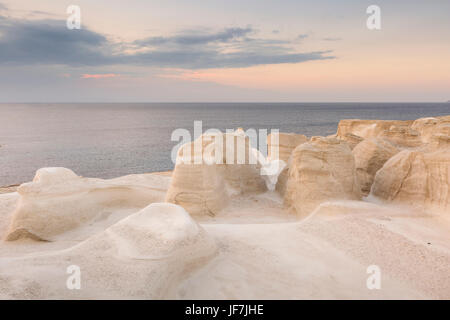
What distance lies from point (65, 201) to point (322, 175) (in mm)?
7072

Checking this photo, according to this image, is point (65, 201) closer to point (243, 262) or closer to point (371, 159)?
point (243, 262)

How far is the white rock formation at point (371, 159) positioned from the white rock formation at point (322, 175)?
1.84 meters

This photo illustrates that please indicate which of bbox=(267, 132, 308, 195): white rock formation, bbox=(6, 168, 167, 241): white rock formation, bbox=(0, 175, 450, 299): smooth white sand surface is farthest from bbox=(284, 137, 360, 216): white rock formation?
bbox=(267, 132, 308, 195): white rock formation

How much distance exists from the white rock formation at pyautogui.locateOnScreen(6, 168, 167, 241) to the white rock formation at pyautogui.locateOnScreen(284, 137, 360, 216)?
14.9 ft

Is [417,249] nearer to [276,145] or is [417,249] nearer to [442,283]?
[442,283]

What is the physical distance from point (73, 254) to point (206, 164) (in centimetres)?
466

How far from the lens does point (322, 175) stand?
321 inches

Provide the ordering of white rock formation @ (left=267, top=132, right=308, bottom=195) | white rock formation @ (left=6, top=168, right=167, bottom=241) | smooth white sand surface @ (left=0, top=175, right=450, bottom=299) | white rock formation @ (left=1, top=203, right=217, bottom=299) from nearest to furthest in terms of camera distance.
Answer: white rock formation @ (left=1, top=203, right=217, bottom=299) → smooth white sand surface @ (left=0, top=175, right=450, bottom=299) → white rock formation @ (left=6, top=168, right=167, bottom=241) → white rock formation @ (left=267, top=132, right=308, bottom=195)

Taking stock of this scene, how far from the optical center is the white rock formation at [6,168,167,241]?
775 cm

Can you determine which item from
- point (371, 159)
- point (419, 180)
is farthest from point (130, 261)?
point (371, 159)

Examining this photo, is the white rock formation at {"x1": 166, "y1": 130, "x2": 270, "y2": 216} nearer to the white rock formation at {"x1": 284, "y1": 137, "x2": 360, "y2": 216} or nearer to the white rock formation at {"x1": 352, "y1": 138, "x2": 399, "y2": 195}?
the white rock formation at {"x1": 284, "y1": 137, "x2": 360, "y2": 216}
